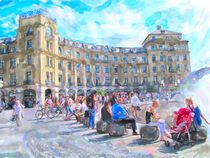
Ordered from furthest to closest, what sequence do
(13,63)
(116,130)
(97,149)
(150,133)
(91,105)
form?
1. (13,63)
2. (91,105)
3. (116,130)
4. (150,133)
5. (97,149)

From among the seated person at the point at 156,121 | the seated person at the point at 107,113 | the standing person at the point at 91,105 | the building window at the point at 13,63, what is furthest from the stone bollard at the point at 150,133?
the building window at the point at 13,63

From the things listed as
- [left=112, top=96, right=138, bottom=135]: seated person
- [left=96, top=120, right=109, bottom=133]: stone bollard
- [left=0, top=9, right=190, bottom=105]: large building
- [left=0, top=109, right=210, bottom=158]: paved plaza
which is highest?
[left=0, top=9, right=190, bottom=105]: large building

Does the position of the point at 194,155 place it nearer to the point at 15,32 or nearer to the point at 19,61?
the point at 15,32

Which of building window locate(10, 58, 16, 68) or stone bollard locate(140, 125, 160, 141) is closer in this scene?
stone bollard locate(140, 125, 160, 141)

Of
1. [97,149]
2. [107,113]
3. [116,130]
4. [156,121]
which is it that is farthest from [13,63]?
[156,121]

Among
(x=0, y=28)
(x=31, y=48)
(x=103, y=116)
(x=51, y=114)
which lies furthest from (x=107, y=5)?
(x=31, y=48)

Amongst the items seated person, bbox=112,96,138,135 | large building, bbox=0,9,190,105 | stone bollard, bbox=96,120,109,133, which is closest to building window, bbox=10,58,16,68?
large building, bbox=0,9,190,105

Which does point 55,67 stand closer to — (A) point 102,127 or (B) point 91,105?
(B) point 91,105

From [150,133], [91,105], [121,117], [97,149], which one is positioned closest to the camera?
[97,149]

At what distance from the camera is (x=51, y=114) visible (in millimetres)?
11664

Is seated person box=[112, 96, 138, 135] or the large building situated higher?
the large building

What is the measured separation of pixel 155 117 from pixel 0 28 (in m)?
4.87

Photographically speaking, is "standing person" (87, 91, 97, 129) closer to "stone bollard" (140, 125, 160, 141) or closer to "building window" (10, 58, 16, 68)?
"stone bollard" (140, 125, 160, 141)

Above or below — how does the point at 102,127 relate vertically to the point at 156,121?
below
